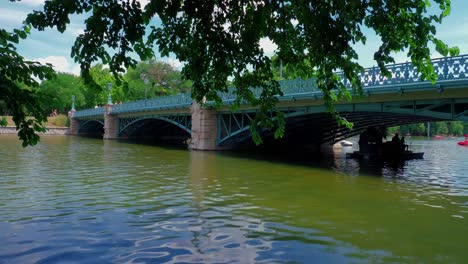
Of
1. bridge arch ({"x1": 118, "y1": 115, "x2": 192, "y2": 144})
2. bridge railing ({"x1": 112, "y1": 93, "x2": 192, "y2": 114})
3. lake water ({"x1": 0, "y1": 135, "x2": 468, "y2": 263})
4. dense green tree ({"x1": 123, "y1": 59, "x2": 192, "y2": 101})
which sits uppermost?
dense green tree ({"x1": 123, "y1": 59, "x2": 192, "y2": 101})

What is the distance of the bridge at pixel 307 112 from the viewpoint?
16.1 metres

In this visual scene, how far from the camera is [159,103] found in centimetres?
3916

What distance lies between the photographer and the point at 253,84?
18.2 ft

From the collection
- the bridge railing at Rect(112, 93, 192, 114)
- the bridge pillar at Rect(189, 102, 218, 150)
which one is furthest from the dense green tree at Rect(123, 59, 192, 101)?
the bridge pillar at Rect(189, 102, 218, 150)

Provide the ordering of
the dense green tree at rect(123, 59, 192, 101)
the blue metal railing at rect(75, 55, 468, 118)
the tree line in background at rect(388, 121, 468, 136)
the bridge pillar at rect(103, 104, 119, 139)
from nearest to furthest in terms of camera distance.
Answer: the blue metal railing at rect(75, 55, 468, 118), the bridge pillar at rect(103, 104, 119, 139), the dense green tree at rect(123, 59, 192, 101), the tree line in background at rect(388, 121, 468, 136)

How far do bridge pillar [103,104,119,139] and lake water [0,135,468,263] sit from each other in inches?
1461

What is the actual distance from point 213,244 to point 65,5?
4708 mm

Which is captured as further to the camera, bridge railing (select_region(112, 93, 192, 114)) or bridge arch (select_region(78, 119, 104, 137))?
bridge arch (select_region(78, 119, 104, 137))

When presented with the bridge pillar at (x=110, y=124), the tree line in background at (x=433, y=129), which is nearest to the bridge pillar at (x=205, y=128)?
the bridge pillar at (x=110, y=124)

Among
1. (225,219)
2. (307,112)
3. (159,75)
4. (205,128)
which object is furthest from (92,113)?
(225,219)

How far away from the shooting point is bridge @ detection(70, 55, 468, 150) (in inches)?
633

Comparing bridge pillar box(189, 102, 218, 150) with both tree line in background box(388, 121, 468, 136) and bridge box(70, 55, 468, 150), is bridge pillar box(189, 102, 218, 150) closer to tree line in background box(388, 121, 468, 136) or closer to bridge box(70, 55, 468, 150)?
bridge box(70, 55, 468, 150)

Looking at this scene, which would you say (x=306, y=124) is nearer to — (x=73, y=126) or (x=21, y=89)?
(x=21, y=89)

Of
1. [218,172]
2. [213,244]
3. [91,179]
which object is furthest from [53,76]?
[218,172]
